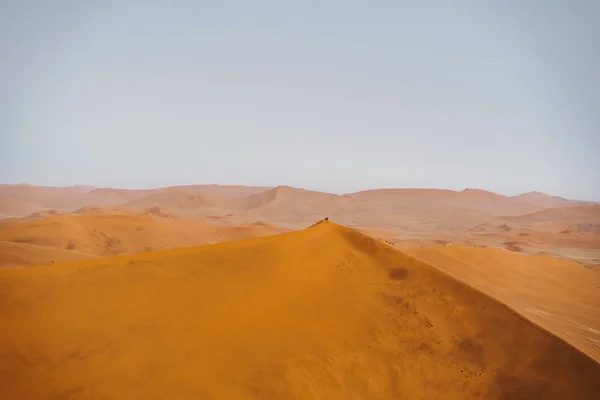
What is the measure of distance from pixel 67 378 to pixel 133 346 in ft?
2.24

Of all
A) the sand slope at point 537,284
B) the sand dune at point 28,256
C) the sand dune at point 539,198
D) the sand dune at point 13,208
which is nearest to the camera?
the sand slope at point 537,284

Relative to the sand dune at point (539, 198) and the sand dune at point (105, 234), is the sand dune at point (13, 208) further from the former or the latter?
the sand dune at point (539, 198)

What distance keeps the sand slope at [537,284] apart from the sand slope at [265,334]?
2.74 metres

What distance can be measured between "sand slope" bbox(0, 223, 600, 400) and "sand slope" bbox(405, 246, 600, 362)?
9.00 feet

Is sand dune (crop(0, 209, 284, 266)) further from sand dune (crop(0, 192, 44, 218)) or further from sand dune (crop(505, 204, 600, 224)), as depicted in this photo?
sand dune (crop(505, 204, 600, 224))

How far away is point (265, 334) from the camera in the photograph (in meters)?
4.68

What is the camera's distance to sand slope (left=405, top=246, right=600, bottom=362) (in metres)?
7.76

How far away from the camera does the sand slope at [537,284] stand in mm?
7762

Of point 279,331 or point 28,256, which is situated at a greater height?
point 279,331

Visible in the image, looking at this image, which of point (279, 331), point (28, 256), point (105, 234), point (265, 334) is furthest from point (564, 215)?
point (28, 256)

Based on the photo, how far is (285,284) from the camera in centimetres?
575

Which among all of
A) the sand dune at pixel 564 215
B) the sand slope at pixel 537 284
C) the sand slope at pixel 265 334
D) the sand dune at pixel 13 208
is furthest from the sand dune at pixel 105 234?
the sand dune at pixel 564 215

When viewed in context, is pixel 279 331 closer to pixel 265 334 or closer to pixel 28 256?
pixel 265 334

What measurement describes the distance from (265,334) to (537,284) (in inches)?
365
